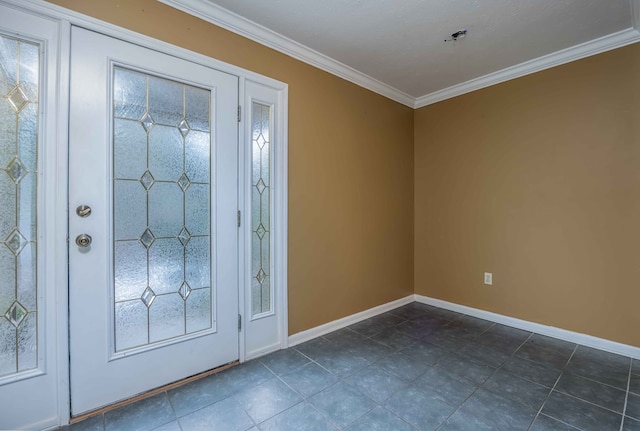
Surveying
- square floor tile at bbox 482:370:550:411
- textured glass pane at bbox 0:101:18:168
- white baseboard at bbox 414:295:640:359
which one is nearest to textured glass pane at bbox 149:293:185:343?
textured glass pane at bbox 0:101:18:168

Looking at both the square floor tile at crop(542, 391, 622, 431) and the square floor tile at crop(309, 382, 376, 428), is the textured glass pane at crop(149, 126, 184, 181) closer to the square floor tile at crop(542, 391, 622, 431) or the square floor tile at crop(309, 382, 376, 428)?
the square floor tile at crop(309, 382, 376, 428)

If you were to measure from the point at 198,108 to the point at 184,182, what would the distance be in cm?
51

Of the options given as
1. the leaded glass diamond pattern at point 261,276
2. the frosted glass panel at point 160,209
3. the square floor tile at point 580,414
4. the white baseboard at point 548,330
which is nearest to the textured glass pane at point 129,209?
the frosted glass panel at point 160,209

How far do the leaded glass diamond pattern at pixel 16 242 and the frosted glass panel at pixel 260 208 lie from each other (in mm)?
1227

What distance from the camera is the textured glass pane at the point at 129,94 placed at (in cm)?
163

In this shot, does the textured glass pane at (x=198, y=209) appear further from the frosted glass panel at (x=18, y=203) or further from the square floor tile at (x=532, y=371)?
the square floor tile at (x=532, y=371)

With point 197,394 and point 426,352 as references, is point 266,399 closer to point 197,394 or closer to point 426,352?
point 197,394

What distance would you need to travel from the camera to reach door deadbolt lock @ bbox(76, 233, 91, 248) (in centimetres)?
153

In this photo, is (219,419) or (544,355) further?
(544,355)

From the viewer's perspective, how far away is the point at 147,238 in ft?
5.70

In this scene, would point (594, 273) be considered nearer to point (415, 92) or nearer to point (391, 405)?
point (391, 405)

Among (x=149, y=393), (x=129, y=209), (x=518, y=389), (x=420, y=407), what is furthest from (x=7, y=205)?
(x=518, y=389)

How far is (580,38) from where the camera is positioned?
2.25 metres

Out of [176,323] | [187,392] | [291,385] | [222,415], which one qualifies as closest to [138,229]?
[176,323]
